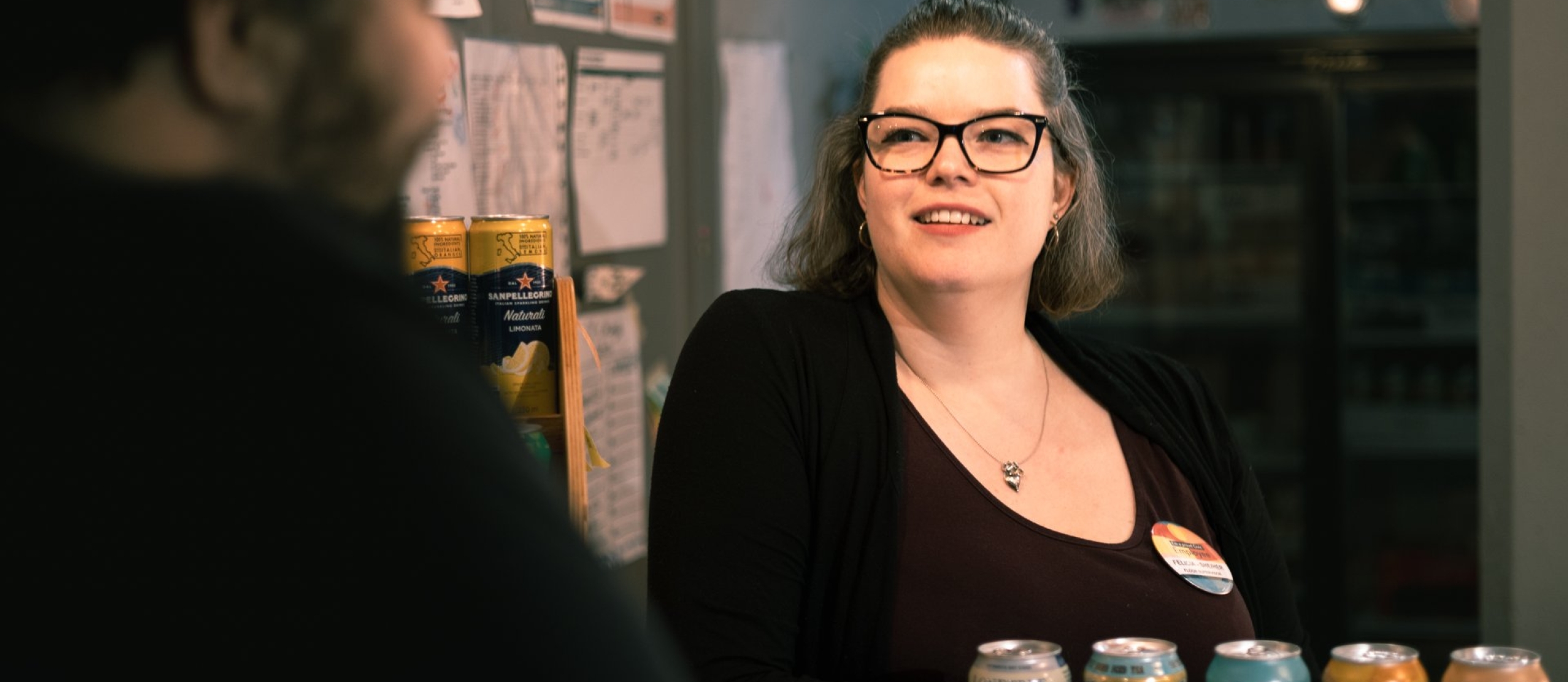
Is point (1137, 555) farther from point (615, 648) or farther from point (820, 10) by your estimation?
point (820, 10)

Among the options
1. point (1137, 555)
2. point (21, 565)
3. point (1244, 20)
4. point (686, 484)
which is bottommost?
point (1137, 555)

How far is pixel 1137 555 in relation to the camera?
163cm

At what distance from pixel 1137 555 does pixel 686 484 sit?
20.9 inches

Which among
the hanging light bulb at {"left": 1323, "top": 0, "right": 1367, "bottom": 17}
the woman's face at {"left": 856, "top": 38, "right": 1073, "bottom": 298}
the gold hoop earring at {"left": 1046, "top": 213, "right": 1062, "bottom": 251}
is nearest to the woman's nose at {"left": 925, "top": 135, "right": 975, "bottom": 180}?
the woman's face at {"left": 856, "top": 38, "right": 1073, "bottom": 298}

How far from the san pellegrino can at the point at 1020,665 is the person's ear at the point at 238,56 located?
2.74ft

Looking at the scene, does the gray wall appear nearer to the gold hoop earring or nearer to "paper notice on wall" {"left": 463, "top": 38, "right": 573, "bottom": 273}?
the gold hoop earring

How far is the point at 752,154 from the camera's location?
11.4 ft

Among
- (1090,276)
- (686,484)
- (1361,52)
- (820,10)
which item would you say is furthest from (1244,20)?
(686,484)

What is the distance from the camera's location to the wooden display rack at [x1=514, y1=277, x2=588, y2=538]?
1.50 meters

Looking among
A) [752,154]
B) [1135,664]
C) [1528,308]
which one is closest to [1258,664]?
[1135,664]

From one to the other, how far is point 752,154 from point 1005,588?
2.08 m

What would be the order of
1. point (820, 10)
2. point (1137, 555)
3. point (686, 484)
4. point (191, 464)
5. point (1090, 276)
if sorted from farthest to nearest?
point (820, 10)
point (1090, 276)
point (1137, 555)
point (686, 484)
point (191, 464)

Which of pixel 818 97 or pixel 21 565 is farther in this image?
pixel 818 97

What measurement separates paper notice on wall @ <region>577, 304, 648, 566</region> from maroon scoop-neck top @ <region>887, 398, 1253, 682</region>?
36.9 inches
